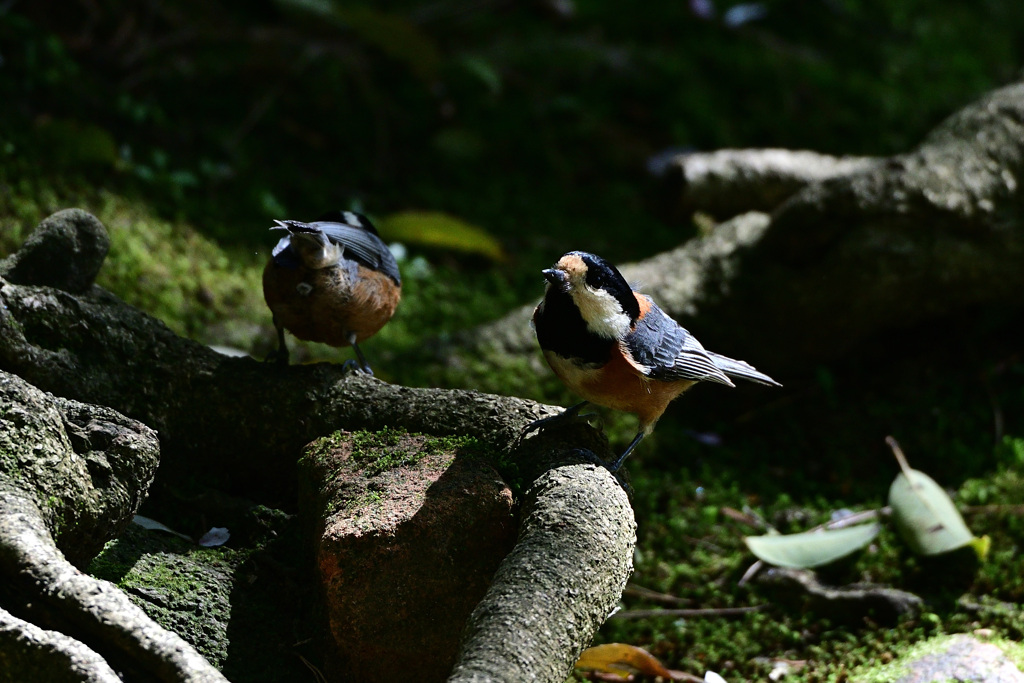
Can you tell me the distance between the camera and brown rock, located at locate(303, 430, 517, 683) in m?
2.25

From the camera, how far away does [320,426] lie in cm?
281

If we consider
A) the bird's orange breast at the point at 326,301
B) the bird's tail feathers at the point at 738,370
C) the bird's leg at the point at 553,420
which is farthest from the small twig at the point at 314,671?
the bird's tail feathers at the point at 738,370

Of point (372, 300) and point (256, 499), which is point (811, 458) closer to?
point (372, 300)

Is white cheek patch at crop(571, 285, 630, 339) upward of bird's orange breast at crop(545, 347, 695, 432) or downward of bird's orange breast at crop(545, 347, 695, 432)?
upward

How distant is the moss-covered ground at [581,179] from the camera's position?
3799 millimetres

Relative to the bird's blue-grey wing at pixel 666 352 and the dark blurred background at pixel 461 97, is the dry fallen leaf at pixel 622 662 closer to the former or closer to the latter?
the bird's blue-grey wing at pixel 666 352

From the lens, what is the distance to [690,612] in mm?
3455

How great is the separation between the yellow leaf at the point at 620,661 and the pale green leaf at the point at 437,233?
9.48ft

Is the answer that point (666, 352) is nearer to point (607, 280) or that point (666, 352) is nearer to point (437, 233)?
point (607, 280)

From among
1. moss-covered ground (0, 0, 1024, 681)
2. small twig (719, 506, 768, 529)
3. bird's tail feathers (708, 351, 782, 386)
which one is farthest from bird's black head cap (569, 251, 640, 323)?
small twig (719, 506, 768, 529)

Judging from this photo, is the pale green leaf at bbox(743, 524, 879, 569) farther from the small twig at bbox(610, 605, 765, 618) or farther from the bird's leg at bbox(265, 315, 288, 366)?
the bird's leg at bbox(265, 315, 288, 366)

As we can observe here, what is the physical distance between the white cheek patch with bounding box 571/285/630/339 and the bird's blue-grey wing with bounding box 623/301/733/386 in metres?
0.06

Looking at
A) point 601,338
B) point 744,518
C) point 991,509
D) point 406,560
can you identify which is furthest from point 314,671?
point 991,509

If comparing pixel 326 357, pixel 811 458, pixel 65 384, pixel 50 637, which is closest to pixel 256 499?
pixel 65 384
